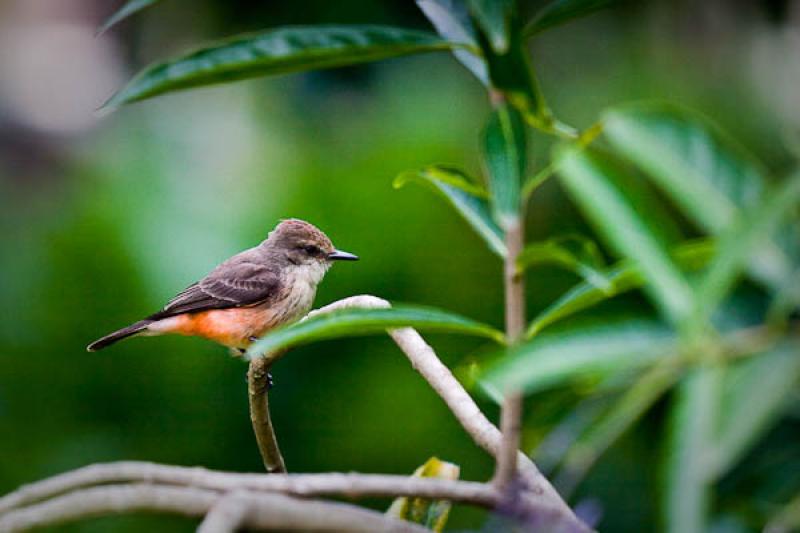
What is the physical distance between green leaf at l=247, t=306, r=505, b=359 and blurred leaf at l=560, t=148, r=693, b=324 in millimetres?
125

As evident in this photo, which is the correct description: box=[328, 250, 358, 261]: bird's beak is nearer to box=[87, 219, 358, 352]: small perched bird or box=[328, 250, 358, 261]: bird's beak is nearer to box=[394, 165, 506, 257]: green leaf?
box=[87, 219, 358, 352]: small perched bird

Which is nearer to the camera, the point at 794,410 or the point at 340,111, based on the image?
the point at 794,410

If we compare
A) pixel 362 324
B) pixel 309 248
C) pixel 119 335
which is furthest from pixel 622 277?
pixel 309 248

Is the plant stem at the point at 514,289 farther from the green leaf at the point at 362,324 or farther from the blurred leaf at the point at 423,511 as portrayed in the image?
Answer: the blurred leaf at the point at 423,511

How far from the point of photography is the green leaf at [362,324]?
565 mm

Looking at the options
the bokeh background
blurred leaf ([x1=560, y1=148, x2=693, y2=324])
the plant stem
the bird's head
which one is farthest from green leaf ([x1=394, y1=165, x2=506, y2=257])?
the bird's head

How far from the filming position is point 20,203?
284 cm

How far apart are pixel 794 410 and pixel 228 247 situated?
190 cm

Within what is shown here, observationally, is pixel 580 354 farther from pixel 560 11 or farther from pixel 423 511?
pixel 423 511

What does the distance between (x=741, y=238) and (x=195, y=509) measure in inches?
12.7

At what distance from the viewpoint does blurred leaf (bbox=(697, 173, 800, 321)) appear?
1.33ft

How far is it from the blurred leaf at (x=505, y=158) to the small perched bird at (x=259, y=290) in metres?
1.44

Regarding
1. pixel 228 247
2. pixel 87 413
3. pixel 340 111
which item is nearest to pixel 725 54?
pixel 340 111

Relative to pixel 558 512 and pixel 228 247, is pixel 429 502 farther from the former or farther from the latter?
pixel 228 247
